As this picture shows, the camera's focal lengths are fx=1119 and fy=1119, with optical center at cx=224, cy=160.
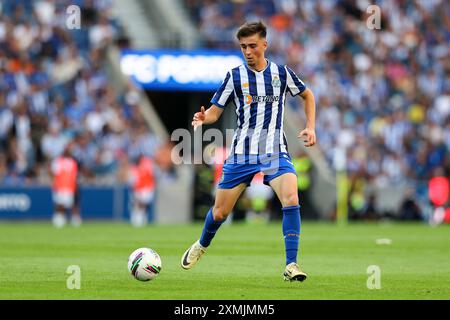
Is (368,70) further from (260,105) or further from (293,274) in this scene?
(293,274)

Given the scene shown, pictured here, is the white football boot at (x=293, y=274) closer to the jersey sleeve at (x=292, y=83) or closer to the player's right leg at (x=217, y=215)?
the player's right leg at (x=217, y=215)

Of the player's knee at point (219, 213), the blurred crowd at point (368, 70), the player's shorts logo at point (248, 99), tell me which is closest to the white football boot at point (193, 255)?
the player's knee at point (219, 213)

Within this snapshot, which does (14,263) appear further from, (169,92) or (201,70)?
(169,92)

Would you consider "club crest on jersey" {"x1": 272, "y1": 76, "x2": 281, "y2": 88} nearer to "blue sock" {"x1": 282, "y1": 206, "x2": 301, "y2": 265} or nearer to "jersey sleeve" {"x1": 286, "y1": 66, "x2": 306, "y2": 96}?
"jersey sleeve" {"x1": 286, "y1": 66, "x2": 306, "y2": 96}

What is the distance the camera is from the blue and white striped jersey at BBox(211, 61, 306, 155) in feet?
36.9

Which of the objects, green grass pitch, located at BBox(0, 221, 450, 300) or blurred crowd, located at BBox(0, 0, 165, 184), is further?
blurred crowd, located at BBox(0, 0, 165, 184)

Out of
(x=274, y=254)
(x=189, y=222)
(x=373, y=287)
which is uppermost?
(x=189, y=222)

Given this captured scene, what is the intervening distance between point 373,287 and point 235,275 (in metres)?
1.92

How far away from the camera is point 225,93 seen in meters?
11.4

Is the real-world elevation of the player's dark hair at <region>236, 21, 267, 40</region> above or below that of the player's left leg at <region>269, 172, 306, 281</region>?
above

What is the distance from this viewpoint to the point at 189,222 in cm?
2972

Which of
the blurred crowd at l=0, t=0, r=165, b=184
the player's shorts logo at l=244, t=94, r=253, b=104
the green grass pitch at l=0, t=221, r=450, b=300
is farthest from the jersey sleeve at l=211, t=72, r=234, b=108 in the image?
the blurred crowd at l=0, t=0, r=165, b=184

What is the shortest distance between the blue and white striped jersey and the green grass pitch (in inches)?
54.5

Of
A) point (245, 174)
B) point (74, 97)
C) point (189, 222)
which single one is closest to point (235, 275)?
point (245, 174)
